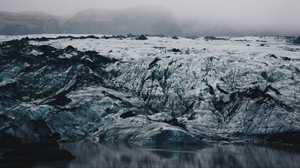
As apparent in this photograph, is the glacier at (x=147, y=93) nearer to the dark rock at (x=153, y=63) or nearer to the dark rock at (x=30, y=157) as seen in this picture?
the dark rock at (x=153, y=63)

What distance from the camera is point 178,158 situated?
47.8 m

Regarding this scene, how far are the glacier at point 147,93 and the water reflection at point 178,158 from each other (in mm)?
11924

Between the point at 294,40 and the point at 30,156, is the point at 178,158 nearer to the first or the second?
the point at 30,156

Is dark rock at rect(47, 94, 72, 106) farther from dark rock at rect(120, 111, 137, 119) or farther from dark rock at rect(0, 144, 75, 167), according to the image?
dark rock at rect(0, 144, 75, 167)

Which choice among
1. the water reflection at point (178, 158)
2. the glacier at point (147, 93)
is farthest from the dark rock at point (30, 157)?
the glacier at point (147, 93)

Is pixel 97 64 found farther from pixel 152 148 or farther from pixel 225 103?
pixel 152 148

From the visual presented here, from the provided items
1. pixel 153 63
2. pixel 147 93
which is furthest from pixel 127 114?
pixel 153 63

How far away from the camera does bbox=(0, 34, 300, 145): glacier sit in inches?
2785

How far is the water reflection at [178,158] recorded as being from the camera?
140 ft

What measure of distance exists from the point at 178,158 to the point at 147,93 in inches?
1553

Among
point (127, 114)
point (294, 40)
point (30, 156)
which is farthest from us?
point (294, 40)

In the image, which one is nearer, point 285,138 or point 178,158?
point 178,158

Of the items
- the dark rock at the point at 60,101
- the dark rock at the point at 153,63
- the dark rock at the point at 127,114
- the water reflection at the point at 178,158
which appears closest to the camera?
the water reflection at the point at 178,158

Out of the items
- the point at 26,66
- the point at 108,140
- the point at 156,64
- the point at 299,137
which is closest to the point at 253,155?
the point at 299,137
